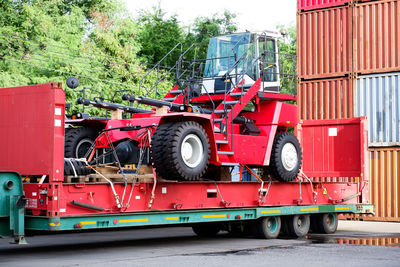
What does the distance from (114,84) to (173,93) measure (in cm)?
1654

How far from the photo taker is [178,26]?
4797cm

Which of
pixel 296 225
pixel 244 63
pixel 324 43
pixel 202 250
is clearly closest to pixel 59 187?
pixel 202 250

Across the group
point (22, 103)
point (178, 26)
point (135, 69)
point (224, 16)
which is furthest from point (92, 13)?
point (22, 103)

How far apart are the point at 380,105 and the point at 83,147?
35.7 ft

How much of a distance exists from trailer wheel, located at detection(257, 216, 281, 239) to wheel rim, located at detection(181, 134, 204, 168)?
341 centimetres

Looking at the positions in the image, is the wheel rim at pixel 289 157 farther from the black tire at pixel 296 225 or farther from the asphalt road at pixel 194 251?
the asphalt road at pixel 194 251

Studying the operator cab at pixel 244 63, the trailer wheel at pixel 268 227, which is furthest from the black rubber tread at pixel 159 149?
the trailer wheel at pixel 268 227

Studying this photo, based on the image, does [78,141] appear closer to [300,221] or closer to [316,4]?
[300,221]

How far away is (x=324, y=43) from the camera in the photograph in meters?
22.1

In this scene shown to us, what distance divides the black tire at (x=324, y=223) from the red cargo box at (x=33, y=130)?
8405 mm

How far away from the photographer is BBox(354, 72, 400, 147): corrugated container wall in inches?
816

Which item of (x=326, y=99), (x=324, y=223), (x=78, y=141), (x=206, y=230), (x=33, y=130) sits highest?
(x=326, y=99)

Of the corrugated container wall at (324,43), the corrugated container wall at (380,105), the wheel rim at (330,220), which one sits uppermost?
the corrugated container wall at (324,43)

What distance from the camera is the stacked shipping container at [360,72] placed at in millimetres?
20703
